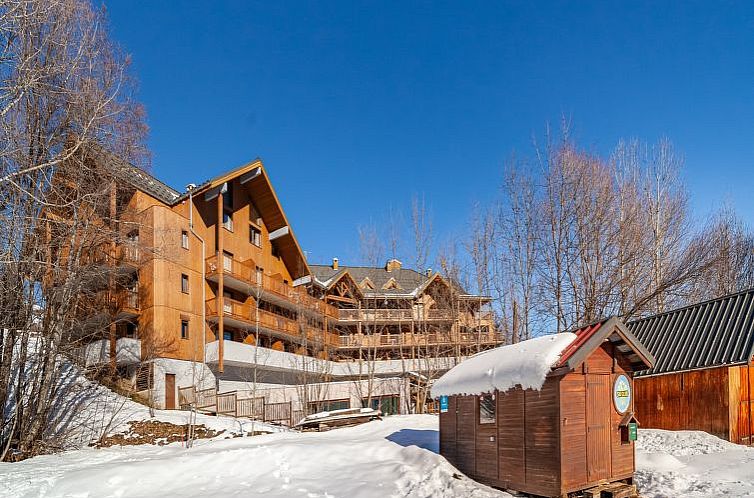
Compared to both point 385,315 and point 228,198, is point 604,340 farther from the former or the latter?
point 385,315

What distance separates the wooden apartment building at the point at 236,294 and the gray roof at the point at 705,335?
12.3 m

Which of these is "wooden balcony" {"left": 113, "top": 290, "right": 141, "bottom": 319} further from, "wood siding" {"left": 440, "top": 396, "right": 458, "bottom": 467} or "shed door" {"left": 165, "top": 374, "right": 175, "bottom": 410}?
"wood siding" {"left": 440, "top": 396, "right": 458, "bottom": 467}

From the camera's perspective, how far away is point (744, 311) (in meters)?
15.6

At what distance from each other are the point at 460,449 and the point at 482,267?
17.8m

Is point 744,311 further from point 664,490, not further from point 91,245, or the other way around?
point 91,245

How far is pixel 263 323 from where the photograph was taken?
3102 centimetres

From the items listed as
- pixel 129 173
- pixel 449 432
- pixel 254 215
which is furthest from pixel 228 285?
pixel 449 432

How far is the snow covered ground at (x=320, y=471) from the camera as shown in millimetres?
11125

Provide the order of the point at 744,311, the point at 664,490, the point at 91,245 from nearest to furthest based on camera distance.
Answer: the point at 664,490 → the point at 744,311 → the point at 91,245

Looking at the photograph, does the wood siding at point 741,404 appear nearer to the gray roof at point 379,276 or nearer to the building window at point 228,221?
the building window at point 228,221

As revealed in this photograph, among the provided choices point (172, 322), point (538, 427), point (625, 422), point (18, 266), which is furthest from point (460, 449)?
point (172, 322)

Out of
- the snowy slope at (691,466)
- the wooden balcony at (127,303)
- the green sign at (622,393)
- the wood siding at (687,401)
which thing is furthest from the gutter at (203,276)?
the green sign at (622,393)

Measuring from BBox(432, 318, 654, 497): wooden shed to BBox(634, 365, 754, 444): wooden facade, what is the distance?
16.6ft

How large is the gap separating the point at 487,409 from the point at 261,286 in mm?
22058
